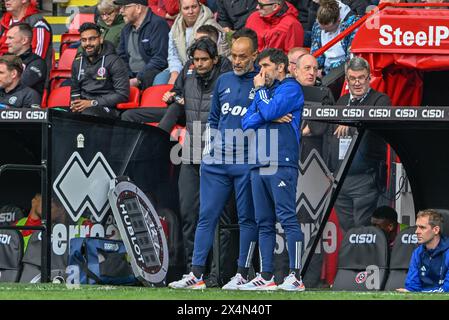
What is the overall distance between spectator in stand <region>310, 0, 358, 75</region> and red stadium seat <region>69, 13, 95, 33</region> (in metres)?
4.16

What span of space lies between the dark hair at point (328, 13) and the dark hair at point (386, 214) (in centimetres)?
281

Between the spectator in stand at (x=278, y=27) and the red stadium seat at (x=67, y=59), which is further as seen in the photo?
the red stadium seat at (x=67, y=59)

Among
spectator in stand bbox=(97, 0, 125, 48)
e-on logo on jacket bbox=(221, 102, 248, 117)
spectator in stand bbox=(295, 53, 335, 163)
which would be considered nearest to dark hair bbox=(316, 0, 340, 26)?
spectator in stand bbox=(295, 53, 335, 163)

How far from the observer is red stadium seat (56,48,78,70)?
16.0 metres

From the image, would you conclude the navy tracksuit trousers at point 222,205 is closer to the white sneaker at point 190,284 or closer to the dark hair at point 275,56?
the white sneaker at point 190,284

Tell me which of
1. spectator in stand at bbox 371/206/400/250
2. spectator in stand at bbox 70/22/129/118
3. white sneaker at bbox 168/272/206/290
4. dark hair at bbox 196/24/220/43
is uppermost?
dark hair at bbox 196/24/220/43

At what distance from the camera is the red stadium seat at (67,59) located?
630 inches

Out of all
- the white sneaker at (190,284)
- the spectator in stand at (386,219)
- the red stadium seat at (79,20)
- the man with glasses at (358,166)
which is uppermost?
the red stadium seat at (79,20)

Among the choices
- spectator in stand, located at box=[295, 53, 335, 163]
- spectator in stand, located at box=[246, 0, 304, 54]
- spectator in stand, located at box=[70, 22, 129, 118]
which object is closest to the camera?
spectator in stand, located at box=[295, 53, 335, 163]

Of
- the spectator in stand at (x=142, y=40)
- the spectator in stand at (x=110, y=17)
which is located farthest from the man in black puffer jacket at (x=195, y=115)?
the spectator in stand at (x=110, y=17)

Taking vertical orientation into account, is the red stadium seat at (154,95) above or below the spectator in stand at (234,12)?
below

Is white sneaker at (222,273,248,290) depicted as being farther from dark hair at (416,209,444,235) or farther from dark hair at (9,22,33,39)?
dark hair at (9,22,33,39)
